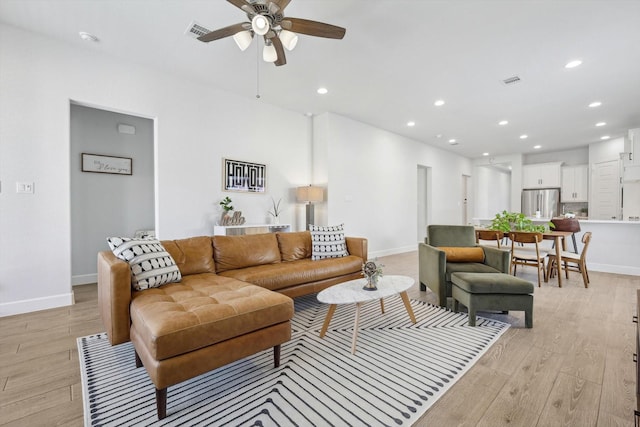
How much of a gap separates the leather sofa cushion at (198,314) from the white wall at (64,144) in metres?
2.00

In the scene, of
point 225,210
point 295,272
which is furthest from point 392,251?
point 295,272

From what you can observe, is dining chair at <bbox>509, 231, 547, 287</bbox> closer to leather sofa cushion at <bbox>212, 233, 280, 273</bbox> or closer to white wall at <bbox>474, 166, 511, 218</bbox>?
leather sofa cushion at <bbox>212, 233, 280, 273</bbox>

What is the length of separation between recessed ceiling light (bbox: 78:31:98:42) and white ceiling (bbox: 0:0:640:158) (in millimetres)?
59

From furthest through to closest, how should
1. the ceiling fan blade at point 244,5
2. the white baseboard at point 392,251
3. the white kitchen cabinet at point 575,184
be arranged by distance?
the white kitchen cabinet at point 575,184 < the white baseboard at point 392,251 < the ceiling fan blade at point 244,5

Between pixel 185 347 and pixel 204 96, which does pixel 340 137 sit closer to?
pixel 204 96

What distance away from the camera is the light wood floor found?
4.77ft

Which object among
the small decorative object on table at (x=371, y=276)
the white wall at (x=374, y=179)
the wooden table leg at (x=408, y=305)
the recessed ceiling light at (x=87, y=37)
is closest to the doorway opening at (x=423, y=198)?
the white wall at (x=374, y=179)

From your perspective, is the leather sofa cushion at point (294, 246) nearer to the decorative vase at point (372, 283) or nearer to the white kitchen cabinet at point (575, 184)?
the decorative vase at point (372, 283)

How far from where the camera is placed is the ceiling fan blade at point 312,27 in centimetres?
220

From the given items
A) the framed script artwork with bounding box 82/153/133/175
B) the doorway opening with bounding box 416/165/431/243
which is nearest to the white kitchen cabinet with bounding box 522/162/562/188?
the doorway opening with bounding box 416/165/431/243

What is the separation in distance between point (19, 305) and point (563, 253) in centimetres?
695

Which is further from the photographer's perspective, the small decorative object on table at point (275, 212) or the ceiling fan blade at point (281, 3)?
the small decorative object on table at point (275, 212)

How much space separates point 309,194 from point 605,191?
7.72m

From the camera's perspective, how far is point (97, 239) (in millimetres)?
4188
